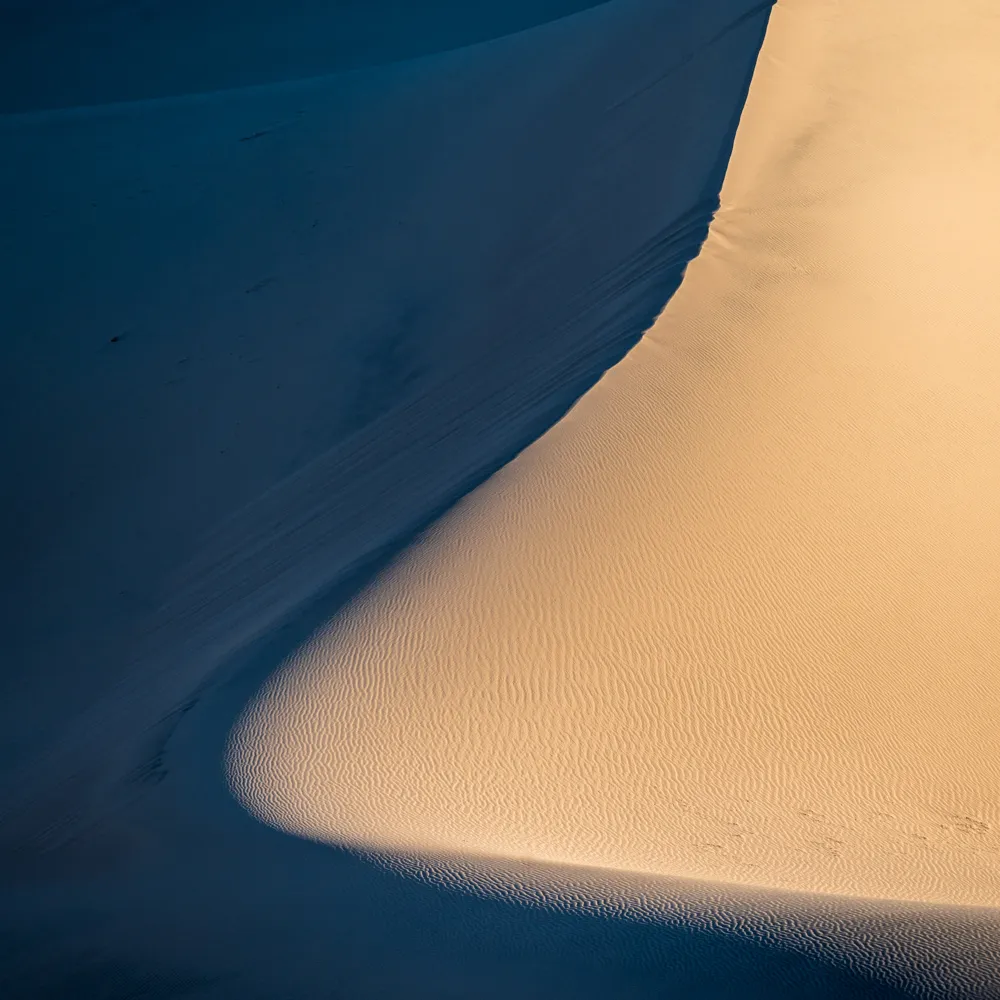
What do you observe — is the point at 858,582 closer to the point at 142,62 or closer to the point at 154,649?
the point at 154,649

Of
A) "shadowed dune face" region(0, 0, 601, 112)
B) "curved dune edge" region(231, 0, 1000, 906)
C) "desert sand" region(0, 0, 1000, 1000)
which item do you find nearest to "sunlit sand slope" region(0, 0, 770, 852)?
"desert sand" region(0, 0, 1000, 1000)

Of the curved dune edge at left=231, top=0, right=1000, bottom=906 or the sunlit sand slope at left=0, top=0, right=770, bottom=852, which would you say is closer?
the curved dune edge at left=231, top=0, right=1000, bottom=906

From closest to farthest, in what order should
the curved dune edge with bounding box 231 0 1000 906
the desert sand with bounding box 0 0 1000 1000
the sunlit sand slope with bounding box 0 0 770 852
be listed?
the desert sand with bounding box 0 0 1000 1000
the curved dune edge with bounding box 231 0 1000 906
the sunlit sand slope with bounding box 0 0 770 852

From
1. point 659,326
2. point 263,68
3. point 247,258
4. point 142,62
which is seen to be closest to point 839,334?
point 659,326

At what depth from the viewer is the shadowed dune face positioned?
1437 centimetres

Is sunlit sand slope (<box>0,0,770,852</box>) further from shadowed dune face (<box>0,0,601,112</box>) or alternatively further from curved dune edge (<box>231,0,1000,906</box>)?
shadowed dune face (<box>0,0,601,112</box>)

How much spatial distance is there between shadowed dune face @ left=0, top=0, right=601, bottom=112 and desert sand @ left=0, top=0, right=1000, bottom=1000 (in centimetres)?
635

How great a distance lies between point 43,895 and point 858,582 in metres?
3.52

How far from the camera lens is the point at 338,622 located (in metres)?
4.68

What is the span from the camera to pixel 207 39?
15.4m

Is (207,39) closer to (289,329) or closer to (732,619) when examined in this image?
(289,329)

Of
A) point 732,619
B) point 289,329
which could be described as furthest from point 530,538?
point 289,329

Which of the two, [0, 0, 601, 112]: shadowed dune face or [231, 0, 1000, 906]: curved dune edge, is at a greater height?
[0, 0, 601, 112]: shadowed dune face

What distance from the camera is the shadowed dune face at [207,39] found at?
14.4 m
